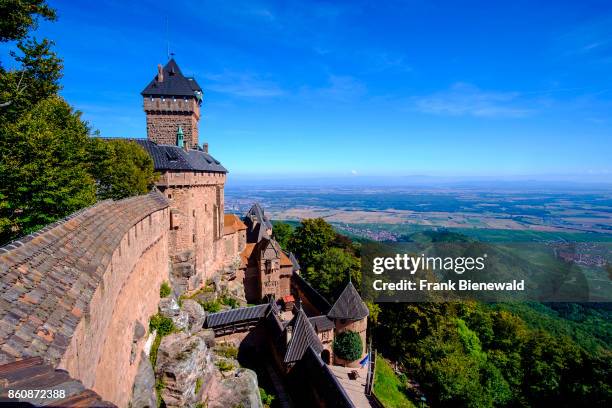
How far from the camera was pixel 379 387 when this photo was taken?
69.2ft

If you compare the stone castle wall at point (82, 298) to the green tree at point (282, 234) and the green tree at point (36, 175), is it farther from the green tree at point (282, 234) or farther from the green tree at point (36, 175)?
the green tree at point (282, 234)

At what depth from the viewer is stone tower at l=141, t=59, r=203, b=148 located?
74.4 ft

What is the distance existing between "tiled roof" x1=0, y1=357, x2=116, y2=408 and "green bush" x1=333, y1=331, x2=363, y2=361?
21.3 meters

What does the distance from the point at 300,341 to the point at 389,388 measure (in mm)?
8850

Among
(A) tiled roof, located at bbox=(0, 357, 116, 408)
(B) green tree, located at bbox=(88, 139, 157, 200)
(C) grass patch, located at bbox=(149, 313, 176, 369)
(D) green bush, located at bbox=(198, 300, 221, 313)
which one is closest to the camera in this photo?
(A) tiled roof, located at bbox=(0, 357, 116, 408)

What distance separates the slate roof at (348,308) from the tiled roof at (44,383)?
826 inches

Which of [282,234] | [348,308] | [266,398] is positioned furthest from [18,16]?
[282,234]

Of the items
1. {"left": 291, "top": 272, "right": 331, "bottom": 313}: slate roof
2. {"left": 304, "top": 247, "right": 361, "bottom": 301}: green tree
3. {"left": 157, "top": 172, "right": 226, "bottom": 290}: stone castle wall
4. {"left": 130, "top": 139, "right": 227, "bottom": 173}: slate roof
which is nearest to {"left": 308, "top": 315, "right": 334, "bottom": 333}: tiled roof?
{"left": 291, "top": 272, "right": 331, "bottom": 313}: slate roof

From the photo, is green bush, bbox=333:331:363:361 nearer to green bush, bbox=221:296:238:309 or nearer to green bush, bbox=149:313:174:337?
green bush, bbox=221:296:238:309

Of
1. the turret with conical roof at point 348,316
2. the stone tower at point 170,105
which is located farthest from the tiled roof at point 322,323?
the stone tower at point 170,105

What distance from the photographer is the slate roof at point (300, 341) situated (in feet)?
57.5

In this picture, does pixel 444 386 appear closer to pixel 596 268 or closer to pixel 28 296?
pixel 596 268

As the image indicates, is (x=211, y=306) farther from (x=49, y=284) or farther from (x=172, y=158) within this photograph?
(x=49, y=284)

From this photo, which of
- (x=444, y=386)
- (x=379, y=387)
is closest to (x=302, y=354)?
(x=379, y=387)
